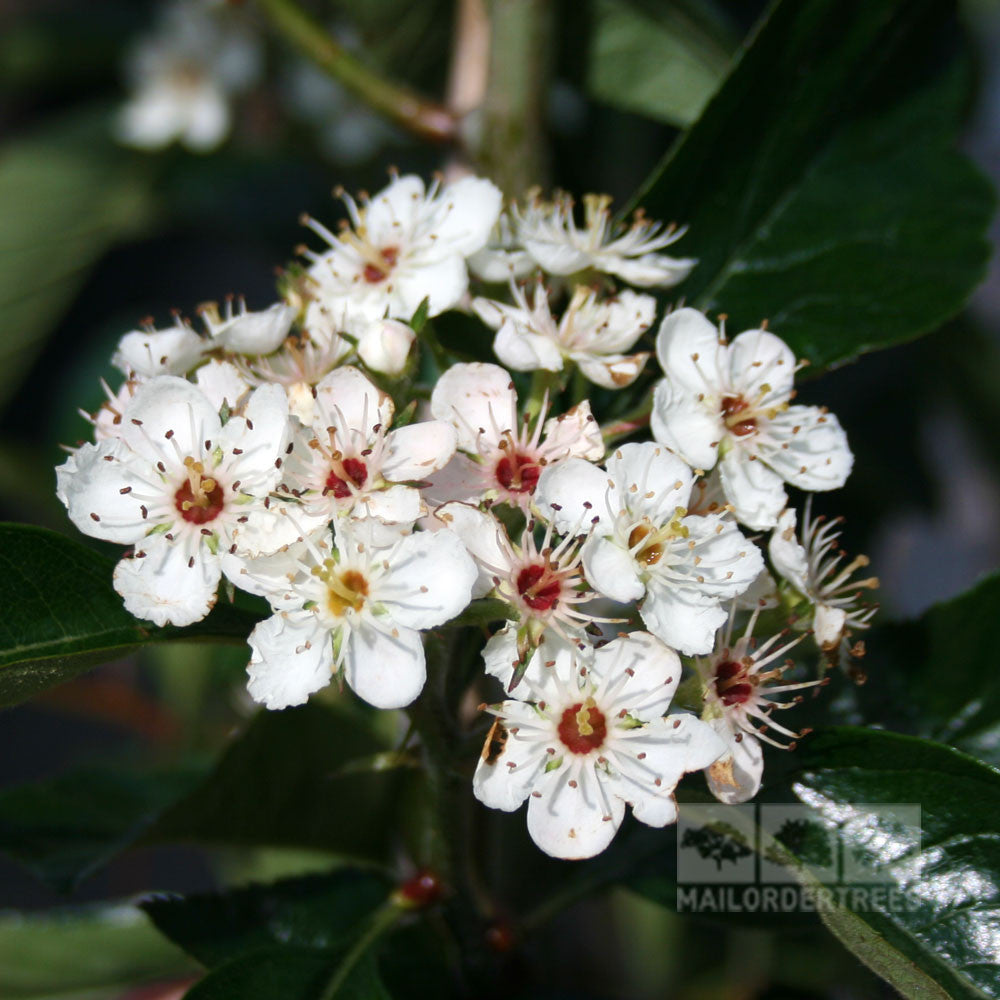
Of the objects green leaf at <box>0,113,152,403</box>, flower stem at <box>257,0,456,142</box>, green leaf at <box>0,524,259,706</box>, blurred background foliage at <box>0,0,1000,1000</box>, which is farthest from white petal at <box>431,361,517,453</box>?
green leaf at <box>0,113,152,403</box>

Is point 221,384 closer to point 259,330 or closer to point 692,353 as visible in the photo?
point 259,330

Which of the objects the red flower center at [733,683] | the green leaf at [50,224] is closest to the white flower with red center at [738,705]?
the red flower center at [733,683]

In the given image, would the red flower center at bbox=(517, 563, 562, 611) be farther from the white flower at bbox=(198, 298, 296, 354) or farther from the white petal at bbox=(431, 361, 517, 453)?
the white flower at bbox=(198, 298, 296, 354)

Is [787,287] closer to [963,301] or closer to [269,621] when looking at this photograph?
[963,301]

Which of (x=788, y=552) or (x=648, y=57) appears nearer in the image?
(x=788, y=552)

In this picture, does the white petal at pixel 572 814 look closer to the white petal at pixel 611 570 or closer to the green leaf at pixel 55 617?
the white petal at pixel 611 570

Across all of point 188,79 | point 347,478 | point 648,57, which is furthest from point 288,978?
point 188,79

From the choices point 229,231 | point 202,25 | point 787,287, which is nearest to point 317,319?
point 787,287
